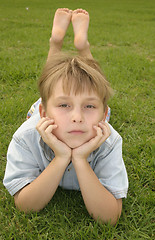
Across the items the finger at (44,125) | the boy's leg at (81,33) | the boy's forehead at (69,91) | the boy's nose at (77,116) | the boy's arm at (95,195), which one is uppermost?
the boy's leg at (81,33)

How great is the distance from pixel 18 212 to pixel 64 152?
22.7 inches

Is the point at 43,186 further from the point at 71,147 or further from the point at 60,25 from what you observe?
the point at 60,25

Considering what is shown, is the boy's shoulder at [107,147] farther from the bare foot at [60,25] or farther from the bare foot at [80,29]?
the bare foot at [60,25]

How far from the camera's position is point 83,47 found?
318 centimetres

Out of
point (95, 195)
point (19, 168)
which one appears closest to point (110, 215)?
point (95, 195)

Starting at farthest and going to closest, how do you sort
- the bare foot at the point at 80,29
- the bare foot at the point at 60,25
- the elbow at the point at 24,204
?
1. the bare foot at the point at 60,25
2. the bare foot at the point at 80,29
3. the elbow at the point at 24,204

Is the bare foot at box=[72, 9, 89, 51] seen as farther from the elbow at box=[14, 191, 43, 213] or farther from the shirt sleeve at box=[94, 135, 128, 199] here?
the elbow at box=[14, 191, 43, 213]

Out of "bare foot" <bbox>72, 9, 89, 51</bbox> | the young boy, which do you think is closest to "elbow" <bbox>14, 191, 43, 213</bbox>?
the young boy

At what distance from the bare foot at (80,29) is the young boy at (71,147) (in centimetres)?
122

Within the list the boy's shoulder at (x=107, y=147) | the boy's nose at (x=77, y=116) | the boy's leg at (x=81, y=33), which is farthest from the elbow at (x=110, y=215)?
the boy's leg at (x=81, y=33)

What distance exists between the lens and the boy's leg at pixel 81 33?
3161mm

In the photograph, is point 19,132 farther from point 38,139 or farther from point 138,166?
point 138,166

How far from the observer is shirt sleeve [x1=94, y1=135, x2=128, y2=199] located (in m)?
1.85

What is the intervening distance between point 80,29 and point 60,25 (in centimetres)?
32
